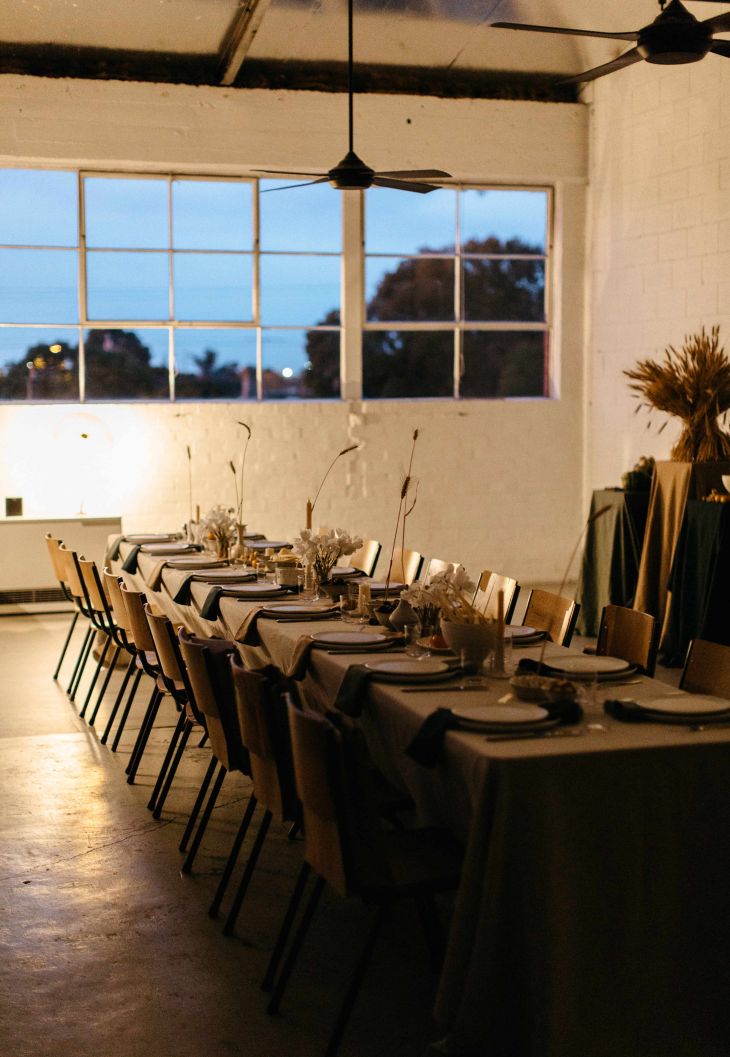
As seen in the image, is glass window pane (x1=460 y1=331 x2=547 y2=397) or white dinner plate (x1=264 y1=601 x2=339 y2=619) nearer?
white dinner plate (x1=264 y1=601 x2=339 y2=619)

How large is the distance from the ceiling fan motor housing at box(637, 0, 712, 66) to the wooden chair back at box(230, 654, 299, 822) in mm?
3105

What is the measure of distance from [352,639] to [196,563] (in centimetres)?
241

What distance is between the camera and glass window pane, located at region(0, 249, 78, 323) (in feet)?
34.1

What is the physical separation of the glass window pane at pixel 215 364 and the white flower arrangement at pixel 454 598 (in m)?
7.23

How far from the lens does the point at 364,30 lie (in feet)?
34.0

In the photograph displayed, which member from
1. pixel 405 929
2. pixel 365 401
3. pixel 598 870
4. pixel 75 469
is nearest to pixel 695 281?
pixel 365 401

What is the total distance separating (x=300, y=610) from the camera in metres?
4.70

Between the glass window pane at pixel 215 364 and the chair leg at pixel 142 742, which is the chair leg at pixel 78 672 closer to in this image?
the chair leg at pixel 142 742

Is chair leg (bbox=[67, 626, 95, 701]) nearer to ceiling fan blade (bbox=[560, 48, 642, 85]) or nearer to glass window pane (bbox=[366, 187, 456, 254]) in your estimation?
ceiling fan blade (bbox=[560, 48, 642, 85])

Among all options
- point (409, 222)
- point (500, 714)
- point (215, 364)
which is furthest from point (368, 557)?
point (409, 222)

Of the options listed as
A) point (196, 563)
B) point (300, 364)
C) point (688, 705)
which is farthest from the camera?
point (300, 364)

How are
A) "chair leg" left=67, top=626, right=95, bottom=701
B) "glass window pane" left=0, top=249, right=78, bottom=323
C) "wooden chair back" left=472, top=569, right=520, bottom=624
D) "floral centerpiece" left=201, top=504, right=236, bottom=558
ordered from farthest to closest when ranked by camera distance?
1. "glass window pane" left=0, top=249, right=78, bottom=323
2. "chair leg" left=67, top=626, right=95, bottom=701
3. "floral centerpiece" left=201, top=504, right=236, bottom=558
4. "wooden chair back" left=472, top=569, right=520, bottom=624

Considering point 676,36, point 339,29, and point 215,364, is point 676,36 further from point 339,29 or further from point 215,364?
point 215,364

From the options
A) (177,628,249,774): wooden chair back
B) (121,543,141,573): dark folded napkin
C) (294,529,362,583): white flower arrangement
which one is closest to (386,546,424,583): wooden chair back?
(294,529,362,583): white flower arrangement
